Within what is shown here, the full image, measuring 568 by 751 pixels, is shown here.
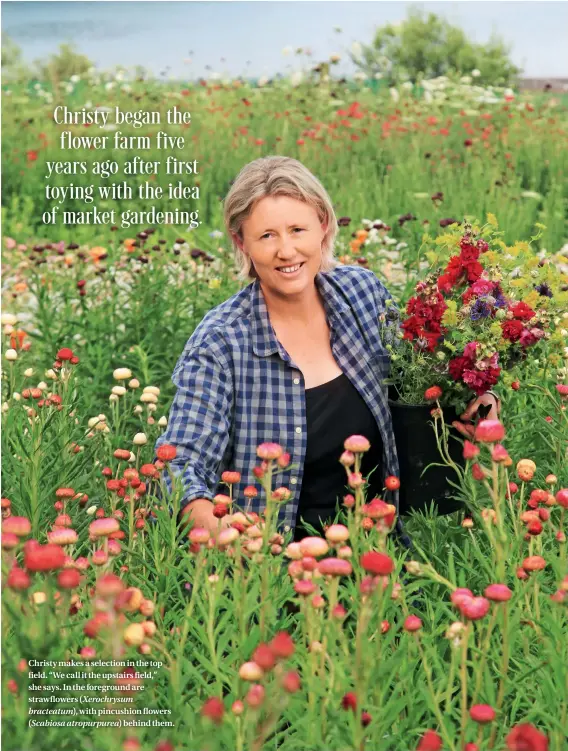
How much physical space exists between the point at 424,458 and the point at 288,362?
480 mm

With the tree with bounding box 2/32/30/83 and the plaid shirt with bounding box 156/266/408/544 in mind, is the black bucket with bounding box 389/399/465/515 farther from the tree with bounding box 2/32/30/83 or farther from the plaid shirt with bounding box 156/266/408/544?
the tree with bounding box 2/32/30/83

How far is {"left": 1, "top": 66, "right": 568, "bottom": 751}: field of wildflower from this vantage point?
4.58ft

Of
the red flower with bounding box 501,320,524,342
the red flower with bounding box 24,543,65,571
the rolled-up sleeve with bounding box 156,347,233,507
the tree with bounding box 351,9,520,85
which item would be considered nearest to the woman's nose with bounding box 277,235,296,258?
the rolled-up sleeve with bounding box 156,347,233,507

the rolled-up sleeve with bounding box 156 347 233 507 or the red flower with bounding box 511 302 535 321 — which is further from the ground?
the red flower with bounding box 511 302 535 321

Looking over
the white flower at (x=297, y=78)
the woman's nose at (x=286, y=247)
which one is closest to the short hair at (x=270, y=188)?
the woman's nose at (x=286, y=247)

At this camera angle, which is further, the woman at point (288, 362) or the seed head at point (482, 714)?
the woman at point (288, 362)

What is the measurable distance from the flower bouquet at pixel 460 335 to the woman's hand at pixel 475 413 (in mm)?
29

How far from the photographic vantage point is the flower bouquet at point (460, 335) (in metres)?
2.48

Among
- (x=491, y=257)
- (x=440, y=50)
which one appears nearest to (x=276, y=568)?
(x=491, y=257)

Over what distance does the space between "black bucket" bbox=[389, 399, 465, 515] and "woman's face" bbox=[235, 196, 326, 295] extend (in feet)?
1.52

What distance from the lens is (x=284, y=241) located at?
9.00ft

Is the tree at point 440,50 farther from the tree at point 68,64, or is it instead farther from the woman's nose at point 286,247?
the woman's nose at point 286,247

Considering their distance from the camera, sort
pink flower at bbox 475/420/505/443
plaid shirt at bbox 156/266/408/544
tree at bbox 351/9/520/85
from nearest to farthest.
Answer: pink flower at bbox 475/420/505/443, plaid shirt at bbox 156/266/408/544, tree at bbox 351/9/520/85

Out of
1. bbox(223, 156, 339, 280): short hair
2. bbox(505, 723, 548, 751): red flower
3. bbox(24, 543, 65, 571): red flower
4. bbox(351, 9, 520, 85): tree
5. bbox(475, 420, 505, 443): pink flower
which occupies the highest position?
bbox(351, 9, 520, 85): tree
